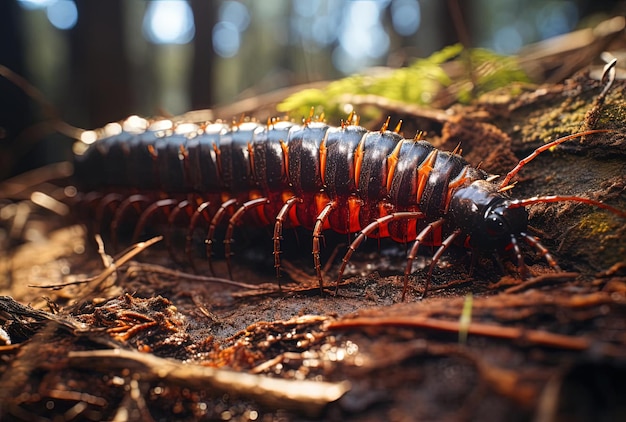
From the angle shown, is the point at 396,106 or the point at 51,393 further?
the point at 396,106

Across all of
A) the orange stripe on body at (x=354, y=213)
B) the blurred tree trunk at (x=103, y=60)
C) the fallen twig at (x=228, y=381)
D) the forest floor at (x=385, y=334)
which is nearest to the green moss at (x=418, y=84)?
the forest floor at (x=385, y=334)

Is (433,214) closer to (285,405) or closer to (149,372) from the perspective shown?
(285,405)

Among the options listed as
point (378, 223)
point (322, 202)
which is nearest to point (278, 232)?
point (322, 202)

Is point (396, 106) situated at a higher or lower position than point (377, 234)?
higher

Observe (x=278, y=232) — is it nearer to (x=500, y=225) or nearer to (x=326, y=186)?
(x=326, y=186)

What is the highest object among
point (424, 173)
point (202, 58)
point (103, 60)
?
point (202, 58)

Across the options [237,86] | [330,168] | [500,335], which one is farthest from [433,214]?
[237,86]

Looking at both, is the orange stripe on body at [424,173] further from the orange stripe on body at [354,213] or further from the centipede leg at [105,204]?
the centipede leg at [105,204]
